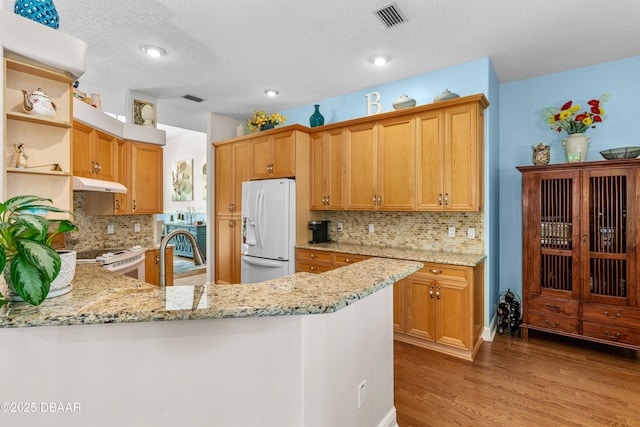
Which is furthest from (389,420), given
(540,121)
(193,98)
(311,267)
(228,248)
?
(193,98)

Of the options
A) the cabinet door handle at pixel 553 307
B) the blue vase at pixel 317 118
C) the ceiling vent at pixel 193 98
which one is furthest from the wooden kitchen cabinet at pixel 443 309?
the ceiling vent at pixel 193 98

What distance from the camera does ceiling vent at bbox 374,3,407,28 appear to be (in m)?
2.43

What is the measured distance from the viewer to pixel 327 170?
4066 millimetres

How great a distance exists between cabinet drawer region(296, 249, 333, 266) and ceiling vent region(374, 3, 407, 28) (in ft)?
7.60

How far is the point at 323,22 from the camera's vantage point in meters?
2.62

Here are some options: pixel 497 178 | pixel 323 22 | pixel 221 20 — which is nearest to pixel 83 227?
pixel 221 20

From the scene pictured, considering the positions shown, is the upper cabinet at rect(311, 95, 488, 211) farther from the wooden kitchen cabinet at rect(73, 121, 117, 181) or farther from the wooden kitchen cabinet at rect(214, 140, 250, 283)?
the wooden kitchen cabinet at rect(73, 121, 117, 181)

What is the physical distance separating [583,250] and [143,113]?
5.21 m

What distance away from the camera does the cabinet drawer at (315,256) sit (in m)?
3.70

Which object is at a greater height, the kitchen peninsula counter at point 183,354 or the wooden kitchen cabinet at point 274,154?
the wooden kitchen cabinet at point 274,154

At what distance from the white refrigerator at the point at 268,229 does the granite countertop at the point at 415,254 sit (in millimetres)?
251

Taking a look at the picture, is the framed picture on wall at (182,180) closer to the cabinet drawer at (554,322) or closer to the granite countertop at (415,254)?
the granite countertop at (415,254)

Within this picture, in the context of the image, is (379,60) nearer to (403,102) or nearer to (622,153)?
(403,102)

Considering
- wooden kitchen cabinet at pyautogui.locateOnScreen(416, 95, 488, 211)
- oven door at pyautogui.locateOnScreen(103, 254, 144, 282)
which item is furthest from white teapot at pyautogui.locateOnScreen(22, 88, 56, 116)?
wooden kitchen cabinet at pyautogui.locateOnScreen(416, 95, 488, 211)
